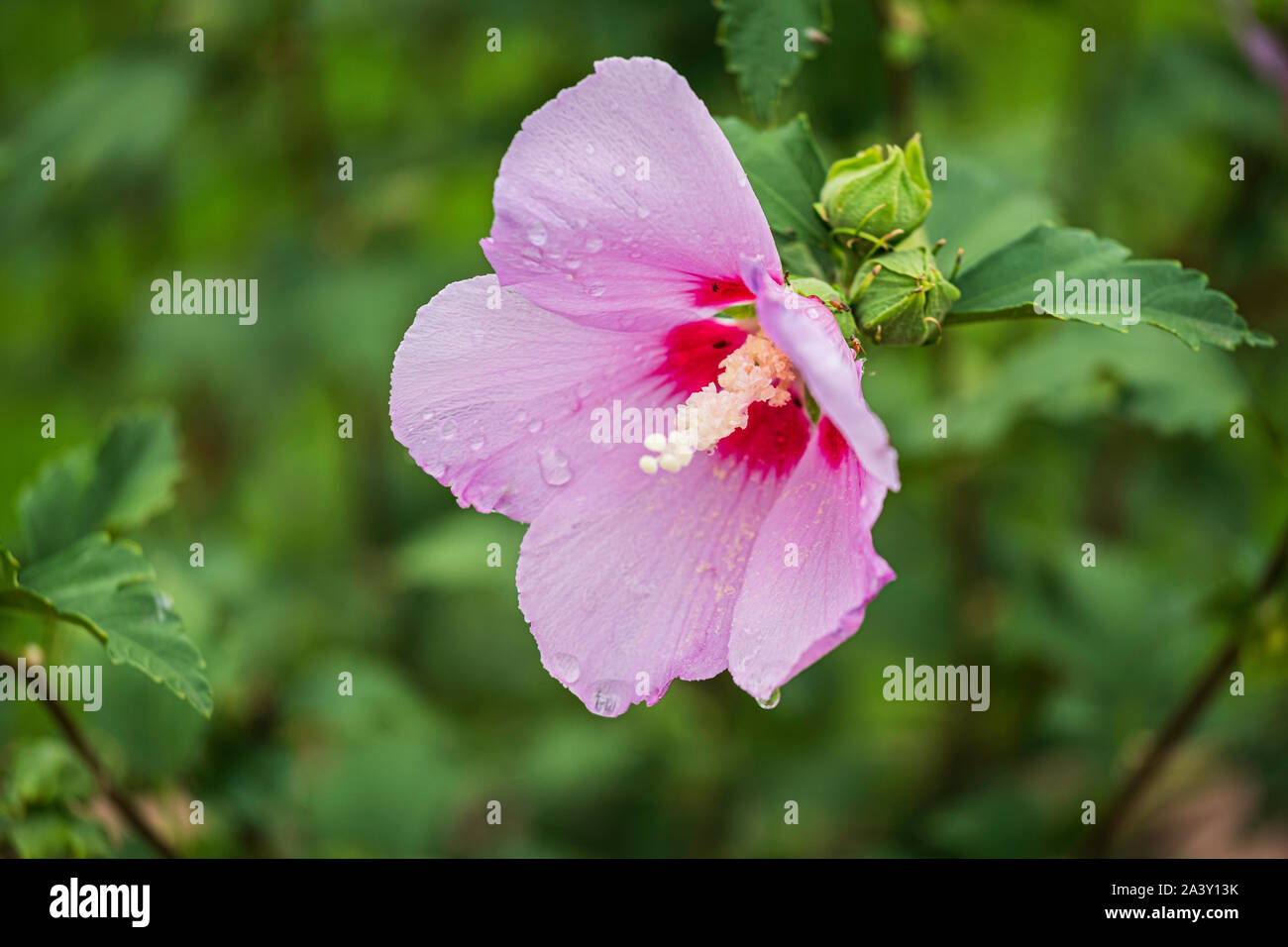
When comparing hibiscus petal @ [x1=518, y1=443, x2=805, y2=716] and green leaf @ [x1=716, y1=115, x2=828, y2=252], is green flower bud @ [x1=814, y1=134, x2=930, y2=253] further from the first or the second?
hibiscus petal @ [x1=518, y1=443, x2=805, y2=716]

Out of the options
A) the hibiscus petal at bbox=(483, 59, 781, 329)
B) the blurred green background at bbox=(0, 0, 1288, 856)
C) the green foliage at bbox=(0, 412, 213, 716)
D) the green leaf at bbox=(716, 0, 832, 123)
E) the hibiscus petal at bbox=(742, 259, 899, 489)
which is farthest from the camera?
the blurred green background at bbox=(0, 0, 1288, 856)

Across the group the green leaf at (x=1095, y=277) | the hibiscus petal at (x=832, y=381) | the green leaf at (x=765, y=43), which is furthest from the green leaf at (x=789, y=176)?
the hibiscus petal at (x=832, y=381)

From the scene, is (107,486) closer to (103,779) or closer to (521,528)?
(103,779)

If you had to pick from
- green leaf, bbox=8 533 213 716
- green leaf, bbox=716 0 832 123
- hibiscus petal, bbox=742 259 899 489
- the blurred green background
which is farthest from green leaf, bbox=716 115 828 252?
green leaf, bbox=8 533 213 716

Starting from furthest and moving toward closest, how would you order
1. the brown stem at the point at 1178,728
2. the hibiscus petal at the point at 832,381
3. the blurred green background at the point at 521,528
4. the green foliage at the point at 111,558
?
1. the blurred green background at the point at 521,528
2. the brown stem at the point at 1178,728
3. the green foliage at the point at 111,558
4. the hibiscus petal at the point at 832,381

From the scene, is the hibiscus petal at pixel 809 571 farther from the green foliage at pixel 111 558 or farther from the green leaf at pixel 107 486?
the green leaf at pixel 107 486

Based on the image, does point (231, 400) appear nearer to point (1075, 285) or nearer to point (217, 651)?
point (217, 651)

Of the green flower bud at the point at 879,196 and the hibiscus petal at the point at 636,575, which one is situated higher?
the green flower bud at the point at 879,196
